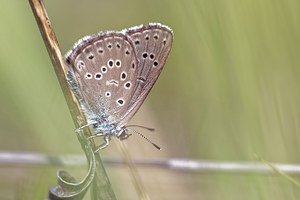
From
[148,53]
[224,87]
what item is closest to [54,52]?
[224,87]

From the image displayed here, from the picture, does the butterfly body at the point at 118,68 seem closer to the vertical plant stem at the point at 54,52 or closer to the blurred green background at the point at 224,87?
the blurred green background at the point at 224,87

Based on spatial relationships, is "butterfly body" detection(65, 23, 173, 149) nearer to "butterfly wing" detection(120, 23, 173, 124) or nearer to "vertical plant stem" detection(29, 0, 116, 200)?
"butterfly wing" detection(120, 23, 173, 124)

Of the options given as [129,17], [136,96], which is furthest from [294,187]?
[129,17]

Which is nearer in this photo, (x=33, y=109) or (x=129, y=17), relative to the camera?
(x=33, y=109)

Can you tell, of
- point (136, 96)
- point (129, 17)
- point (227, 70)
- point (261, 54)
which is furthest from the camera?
point (129, 17)

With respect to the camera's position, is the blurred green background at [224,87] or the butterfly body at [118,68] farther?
the butterfly body at [118,68]

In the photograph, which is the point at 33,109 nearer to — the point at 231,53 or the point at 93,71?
the point at 93,71

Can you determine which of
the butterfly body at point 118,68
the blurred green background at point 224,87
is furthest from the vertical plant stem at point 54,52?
the butterfly body at point 118,68

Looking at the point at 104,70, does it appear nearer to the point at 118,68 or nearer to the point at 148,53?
the point at 118,68
